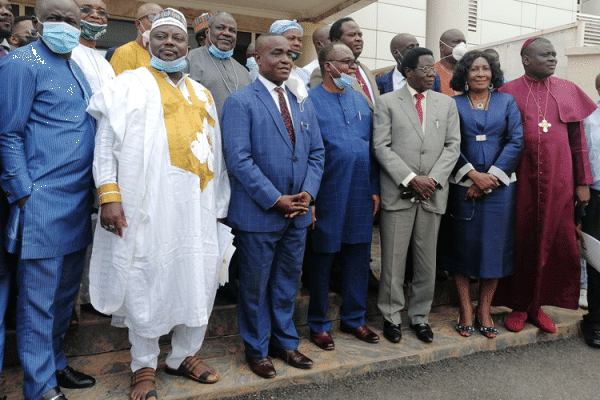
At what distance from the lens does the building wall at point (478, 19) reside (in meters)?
11.3

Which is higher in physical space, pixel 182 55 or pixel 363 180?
pixel 182 55

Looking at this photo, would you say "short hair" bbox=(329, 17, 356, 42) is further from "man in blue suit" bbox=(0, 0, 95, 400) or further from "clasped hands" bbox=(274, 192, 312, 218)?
"man in blue suit" bbox=(0, 0, 95, 400)

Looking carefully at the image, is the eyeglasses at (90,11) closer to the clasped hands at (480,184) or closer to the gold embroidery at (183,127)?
the gold embroidery at (183,127)

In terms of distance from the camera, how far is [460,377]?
138 inches

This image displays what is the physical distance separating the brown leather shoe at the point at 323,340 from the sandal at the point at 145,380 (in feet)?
3.95

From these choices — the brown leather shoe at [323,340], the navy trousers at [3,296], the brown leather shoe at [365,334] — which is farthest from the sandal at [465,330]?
the navy trousers at [3,296]

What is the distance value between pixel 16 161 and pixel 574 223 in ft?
13.9

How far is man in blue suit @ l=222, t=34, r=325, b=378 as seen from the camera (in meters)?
3.11

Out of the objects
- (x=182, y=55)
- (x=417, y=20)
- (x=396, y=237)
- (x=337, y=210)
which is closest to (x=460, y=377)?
(x=396, y=237)

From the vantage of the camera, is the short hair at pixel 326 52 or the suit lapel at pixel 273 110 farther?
the short hair at pixel 326 52

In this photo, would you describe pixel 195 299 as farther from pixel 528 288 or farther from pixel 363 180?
pixel 528 288

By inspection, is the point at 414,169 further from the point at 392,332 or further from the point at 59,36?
the point at 59,36

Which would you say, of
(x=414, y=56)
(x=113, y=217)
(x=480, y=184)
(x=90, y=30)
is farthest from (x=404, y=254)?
(x=90, y=30)

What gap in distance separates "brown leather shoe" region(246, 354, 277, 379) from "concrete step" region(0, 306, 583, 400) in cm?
3
